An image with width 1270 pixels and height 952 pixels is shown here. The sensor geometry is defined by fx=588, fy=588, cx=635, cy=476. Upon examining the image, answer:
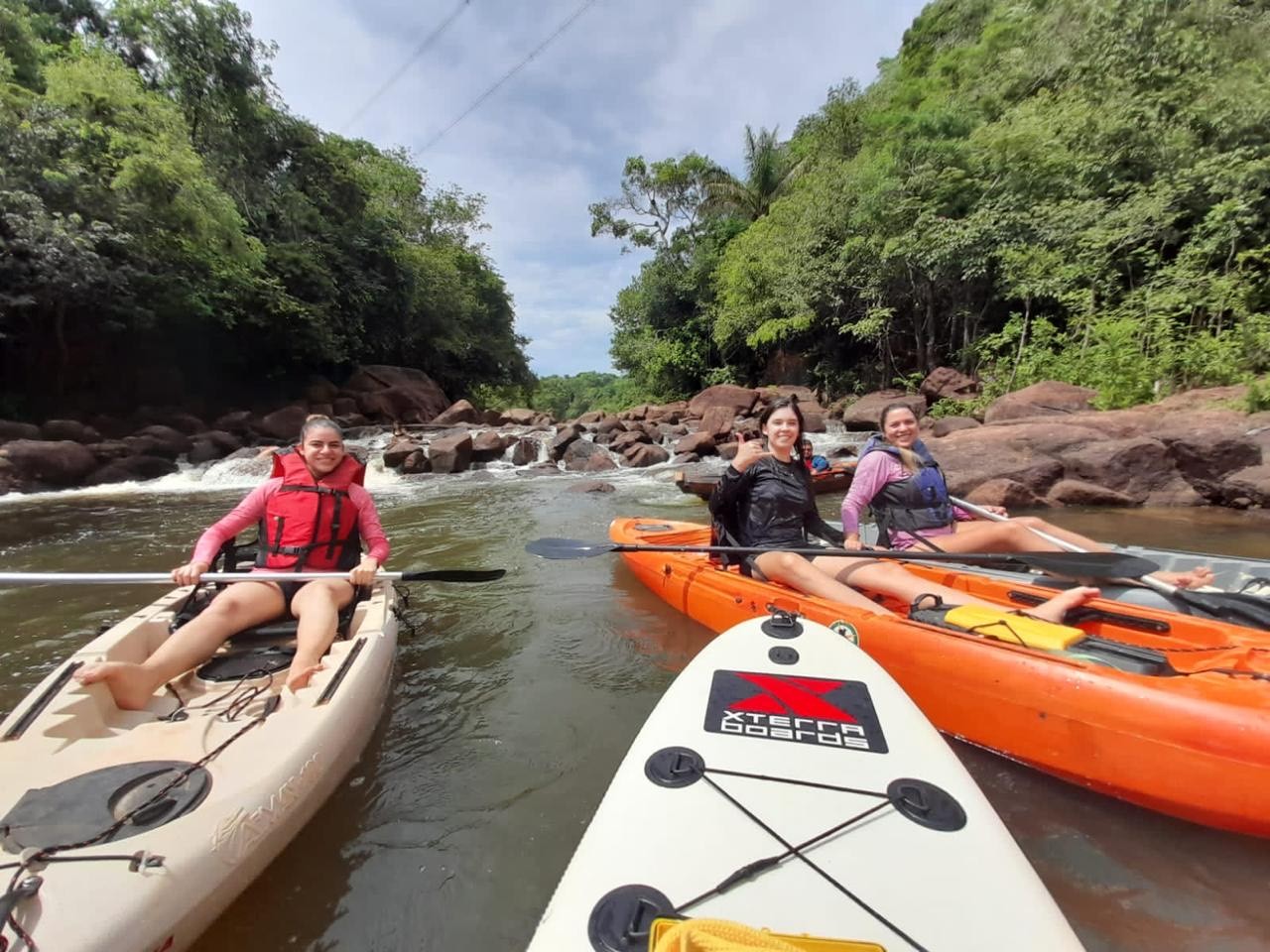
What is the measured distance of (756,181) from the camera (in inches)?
794

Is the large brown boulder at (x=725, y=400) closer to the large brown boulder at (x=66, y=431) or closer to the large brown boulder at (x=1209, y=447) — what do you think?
the large brown boulder at (x=1209, y=447)

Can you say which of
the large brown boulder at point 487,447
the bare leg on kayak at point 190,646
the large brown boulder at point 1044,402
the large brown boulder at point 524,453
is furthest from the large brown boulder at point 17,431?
→ the large brown boulder at point 1044,402

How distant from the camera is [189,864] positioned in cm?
132

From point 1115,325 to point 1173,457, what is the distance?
3422 mm

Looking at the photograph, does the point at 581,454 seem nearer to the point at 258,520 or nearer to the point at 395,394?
the point at 258,520

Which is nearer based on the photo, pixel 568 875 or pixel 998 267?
pixel 568 875

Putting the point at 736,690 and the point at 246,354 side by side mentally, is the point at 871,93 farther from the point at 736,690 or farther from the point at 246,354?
the point at 736,690

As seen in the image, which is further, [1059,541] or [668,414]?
[668,414]

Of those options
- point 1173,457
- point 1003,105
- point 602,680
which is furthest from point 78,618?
point 1003,105

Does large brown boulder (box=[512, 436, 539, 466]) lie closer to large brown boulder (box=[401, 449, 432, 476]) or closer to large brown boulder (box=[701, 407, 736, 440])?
large brown boulder (box=[401, 449, 432, 476])

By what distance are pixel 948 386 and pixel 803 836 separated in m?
12.3

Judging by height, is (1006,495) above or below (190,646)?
below

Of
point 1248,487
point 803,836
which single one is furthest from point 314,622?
point 1248,487

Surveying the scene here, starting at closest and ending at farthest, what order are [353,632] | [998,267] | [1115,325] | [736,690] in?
[736,690], [353,632], [1115,325], [998,267]
